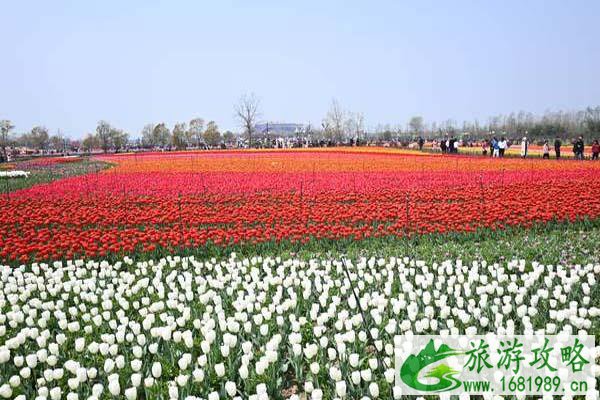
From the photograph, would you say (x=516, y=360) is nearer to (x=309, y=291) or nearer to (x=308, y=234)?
A: (x=309, y=291)

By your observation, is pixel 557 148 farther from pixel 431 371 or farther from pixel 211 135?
pixel 211 135

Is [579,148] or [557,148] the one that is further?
[557,148]

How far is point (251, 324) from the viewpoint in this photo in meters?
5.34

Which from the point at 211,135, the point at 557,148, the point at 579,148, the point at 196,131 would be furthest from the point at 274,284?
the point at 196,131

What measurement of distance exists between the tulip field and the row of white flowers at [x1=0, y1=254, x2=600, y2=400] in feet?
0.08

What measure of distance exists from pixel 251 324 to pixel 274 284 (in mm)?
1294

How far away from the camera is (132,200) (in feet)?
46.4

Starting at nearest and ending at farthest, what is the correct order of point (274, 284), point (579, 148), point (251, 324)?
point (251, 324) < point (274, 284) < point (579, 148)

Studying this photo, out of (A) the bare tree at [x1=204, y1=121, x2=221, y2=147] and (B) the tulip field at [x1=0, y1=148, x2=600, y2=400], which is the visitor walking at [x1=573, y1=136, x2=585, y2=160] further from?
(A) the bare tree at [x1=204, y1=121, x2=221, y2=147]

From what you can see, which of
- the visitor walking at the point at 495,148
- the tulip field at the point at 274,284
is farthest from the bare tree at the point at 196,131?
the tulip field at the point at 274,284

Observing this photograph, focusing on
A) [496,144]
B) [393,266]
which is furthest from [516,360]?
[496,144]

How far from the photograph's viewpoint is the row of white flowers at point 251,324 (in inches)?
159

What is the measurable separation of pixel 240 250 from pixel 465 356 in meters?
5.04

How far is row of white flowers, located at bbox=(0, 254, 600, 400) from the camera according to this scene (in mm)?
4043
